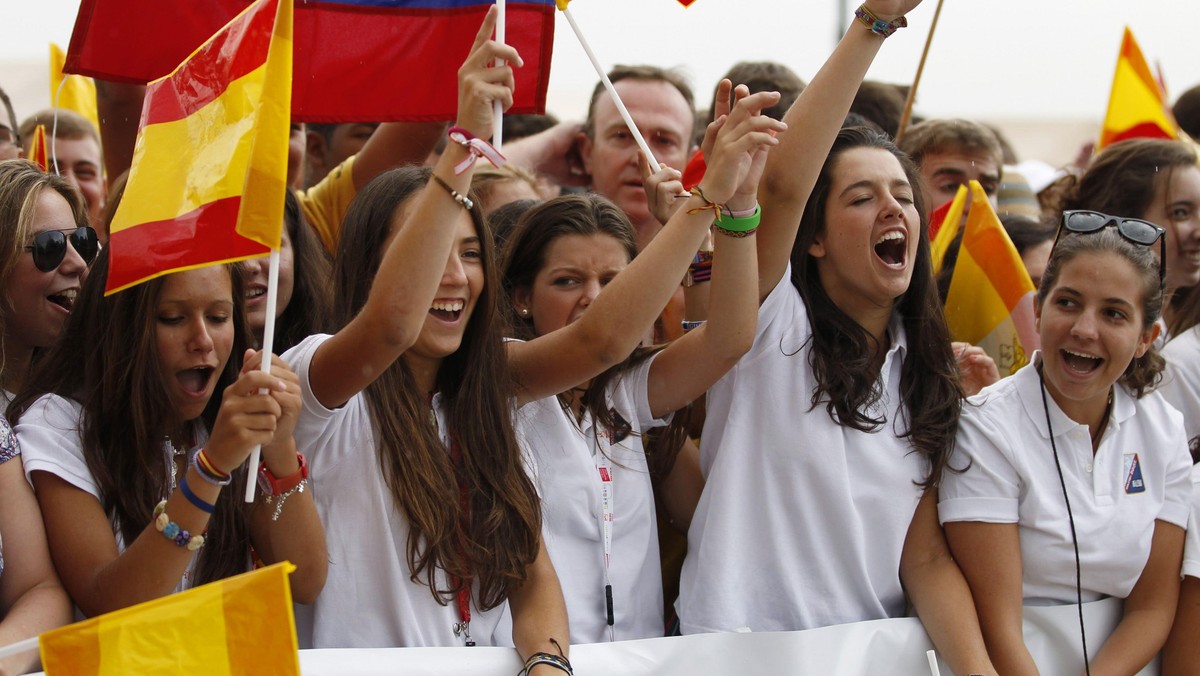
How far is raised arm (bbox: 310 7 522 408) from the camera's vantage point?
8.89 ft

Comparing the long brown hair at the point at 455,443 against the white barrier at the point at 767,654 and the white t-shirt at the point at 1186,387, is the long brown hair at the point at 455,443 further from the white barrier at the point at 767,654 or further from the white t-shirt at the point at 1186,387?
the white t-shirt at the point at 1186,387

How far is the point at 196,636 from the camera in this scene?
2.39 metres

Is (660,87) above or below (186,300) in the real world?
above

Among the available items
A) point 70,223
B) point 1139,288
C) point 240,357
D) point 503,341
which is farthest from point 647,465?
point 70,223

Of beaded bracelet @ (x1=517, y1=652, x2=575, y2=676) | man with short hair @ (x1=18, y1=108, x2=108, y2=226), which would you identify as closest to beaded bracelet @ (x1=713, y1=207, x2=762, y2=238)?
beaded bracelet @ (x1=517, y1=652, x2=575, y2=676)

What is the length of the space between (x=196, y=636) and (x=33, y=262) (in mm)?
1343

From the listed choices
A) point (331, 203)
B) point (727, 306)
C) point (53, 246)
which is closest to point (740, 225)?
point (727, 306)

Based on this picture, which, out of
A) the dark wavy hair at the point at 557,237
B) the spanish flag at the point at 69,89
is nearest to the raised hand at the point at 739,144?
the dark wavy hair at the point at 557,237

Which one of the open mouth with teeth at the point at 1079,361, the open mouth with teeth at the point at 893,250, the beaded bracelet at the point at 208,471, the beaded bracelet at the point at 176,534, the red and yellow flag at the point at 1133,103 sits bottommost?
the beaded bracelet at the point at 176,534

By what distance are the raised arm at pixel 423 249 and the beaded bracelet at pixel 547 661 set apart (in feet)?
2.31

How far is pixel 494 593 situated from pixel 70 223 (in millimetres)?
1402

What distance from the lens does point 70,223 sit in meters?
3.45

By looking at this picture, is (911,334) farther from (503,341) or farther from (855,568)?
(503,341)

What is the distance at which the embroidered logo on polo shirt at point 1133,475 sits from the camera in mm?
3498
